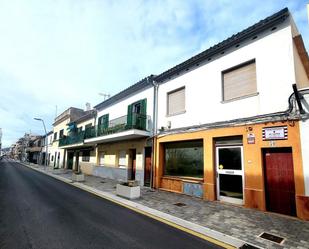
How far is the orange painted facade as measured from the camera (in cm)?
641

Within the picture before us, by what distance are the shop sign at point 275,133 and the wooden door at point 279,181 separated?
46 cm

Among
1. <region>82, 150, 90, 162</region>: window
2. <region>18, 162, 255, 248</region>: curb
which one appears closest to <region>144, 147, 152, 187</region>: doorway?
<region>18, 162, 255, 248</region>: curb

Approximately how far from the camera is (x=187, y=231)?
5.43 meters

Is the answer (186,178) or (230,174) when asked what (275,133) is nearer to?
(230,174)

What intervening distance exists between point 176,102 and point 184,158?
3061 mm

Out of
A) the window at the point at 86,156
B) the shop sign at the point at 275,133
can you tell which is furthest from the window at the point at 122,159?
the shop sign at the point at 275,133

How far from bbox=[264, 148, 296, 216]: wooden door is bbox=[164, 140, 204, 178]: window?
2.97 m

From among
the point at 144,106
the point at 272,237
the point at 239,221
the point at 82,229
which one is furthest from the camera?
the point at 144,106

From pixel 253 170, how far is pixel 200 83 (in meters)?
4.60

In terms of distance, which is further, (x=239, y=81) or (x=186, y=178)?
(x=186, y=178)

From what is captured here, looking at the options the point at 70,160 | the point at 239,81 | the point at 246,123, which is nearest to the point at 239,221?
the point at 246,123

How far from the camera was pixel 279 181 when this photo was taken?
7023mm

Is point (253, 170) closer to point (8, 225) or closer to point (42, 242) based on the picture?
point (42, 242)

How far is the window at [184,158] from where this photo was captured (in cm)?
992
